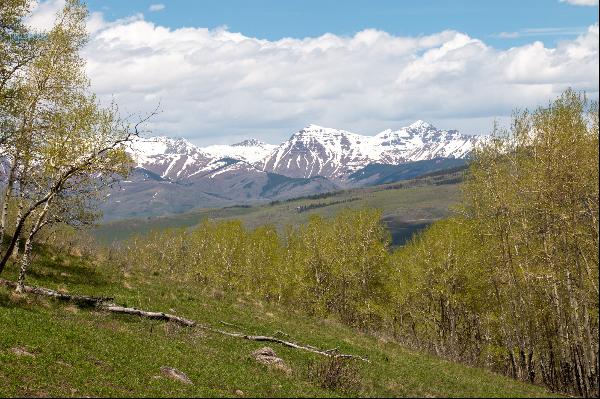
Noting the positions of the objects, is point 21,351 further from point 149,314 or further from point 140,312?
point 149,314

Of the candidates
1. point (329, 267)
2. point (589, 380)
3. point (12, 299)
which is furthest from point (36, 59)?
point (329, 267)

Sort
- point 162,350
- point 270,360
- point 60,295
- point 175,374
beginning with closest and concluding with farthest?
point 175,374 → point 162,350 → point 270,360 → point 60,295

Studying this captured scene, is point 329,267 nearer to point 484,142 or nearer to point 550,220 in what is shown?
point 484,142

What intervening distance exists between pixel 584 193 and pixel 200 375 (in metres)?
21.9

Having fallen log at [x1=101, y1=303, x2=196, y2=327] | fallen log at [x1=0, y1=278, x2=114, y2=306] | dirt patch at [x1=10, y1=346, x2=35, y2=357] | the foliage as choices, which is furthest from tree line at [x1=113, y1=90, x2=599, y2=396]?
dirt patch at [x1=10, y1=346, x2=35, y2=357]

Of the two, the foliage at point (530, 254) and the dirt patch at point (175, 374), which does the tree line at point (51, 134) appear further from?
the foliage at point (530, 254)

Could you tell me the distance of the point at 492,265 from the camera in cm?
4184

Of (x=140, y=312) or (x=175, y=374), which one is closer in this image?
(x=175, y=374)

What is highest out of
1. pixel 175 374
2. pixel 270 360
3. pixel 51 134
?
pixel 51 134

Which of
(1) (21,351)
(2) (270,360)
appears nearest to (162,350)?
(2) (270,360)

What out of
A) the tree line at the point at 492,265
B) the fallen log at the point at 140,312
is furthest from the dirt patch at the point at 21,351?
the tree line at the point at 492,265

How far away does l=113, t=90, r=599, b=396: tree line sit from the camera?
29500 mm

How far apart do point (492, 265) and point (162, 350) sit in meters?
28.4

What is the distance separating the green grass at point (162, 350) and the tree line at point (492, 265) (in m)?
8.81
